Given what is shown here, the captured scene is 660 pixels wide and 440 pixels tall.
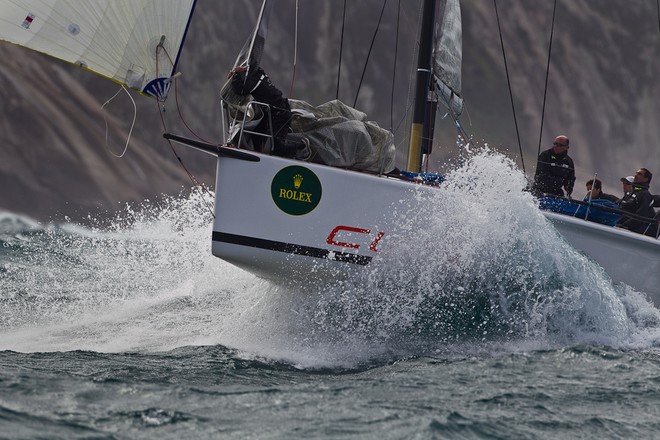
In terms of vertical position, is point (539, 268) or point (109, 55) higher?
point (109, 55)

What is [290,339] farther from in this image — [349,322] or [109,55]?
[109,55]

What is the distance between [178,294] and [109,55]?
110 inches

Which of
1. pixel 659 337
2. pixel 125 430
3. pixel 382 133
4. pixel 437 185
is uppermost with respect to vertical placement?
pixel 382 133

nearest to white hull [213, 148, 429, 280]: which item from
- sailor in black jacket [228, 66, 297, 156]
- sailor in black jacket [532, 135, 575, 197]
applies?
sailor in black jacket [228, 66, 297, 156]

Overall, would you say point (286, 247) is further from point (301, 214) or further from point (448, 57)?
point (448, 57)

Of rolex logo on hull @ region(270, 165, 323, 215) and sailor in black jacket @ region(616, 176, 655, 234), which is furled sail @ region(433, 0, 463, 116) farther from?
rolex logo on hull @ region(270, 165, 323, 215)

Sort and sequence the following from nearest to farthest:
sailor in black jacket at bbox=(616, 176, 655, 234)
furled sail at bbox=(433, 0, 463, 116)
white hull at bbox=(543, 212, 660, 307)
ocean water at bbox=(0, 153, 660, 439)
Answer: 1. ocean water at bbox=(0, 153, 660, 439)
2. white hull at bbox=(543, 212, 660, 307)
3. sailor in black jacket at bbox=(616, 176, 655, 234)
4. furled sail at bbox=(433, 0, 463, 116)

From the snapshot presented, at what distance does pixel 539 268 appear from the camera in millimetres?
6246

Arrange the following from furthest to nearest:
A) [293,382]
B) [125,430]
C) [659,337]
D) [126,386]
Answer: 1. [659,337]
2. [293,382]
3. [126,386]
4. [125,430]

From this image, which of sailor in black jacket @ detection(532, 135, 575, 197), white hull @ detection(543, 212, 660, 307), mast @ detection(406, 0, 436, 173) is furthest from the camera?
mast @ detection(406, 0, 436, 173)

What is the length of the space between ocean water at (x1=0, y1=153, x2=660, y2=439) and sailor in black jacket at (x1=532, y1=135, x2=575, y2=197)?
958 mm

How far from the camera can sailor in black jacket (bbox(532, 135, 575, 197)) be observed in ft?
24.0

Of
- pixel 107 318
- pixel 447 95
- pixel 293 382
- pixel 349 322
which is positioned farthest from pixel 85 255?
pixel 293 382

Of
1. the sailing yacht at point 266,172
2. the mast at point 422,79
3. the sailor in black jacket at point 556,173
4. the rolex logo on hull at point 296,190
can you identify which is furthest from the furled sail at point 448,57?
the rolex logo on hull at point 296,190
